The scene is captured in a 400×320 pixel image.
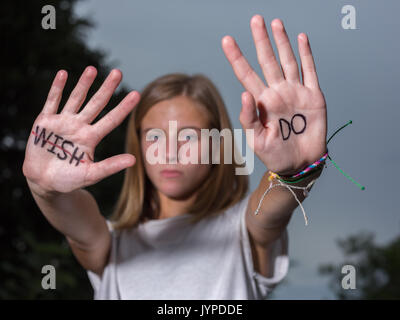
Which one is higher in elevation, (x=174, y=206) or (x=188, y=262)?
(x=174, y=206)

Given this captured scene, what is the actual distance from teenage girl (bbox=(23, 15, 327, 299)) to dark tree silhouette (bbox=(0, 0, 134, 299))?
1631 millimetres

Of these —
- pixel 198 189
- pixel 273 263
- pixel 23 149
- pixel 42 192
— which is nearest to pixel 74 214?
pixel 42 192

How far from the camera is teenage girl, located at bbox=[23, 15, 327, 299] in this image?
3.36ft

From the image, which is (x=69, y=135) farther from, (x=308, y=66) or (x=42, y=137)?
(x=308, y=66)

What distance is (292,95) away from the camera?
102cm

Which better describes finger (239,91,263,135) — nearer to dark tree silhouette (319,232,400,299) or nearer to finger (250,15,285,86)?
finger (250,15,285,86)

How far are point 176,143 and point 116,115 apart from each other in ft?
0.90

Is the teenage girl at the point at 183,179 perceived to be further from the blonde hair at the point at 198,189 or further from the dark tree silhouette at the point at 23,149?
the dark tree silhouette at the point at 23,149

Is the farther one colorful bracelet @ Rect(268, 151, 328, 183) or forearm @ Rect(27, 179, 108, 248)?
forearm @ Rect(27, 179, 108, 248)

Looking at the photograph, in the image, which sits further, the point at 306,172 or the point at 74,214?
the point at 74,214

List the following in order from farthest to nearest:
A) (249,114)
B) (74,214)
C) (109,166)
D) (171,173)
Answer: (171,173)
(74,214)
(109,166)
(249,114)

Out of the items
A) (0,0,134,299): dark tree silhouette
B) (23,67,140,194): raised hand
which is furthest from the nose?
(0,0,134,299): dark tree silhouette

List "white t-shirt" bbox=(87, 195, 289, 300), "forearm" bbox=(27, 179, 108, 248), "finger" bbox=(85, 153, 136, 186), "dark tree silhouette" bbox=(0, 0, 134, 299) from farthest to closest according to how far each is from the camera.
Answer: "dark tree silhouette" bbox=(0, 0, 134, 299) → "white t-shirt" bbox=(87, 195, 289, 300) → "forearm" bbox=(27, 179, 108, 248) → "finger" bbox=(85, 153, 136, 186)

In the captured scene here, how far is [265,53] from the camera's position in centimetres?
102
